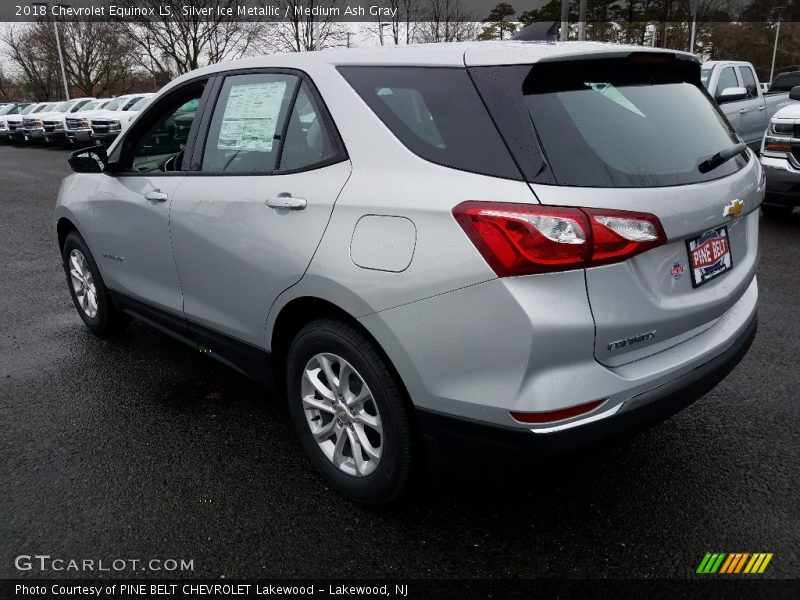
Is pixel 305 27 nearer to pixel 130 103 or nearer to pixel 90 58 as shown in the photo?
pixel 130 103

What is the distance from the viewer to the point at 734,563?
2.28 meters

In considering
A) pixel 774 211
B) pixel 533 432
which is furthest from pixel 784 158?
pixel 533 432

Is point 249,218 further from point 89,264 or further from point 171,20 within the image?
point 171,20

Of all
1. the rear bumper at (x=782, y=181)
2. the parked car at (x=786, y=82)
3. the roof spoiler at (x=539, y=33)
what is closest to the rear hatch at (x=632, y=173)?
the roof spoiler at (x=539, y=33)

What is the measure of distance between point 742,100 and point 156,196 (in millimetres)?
10620

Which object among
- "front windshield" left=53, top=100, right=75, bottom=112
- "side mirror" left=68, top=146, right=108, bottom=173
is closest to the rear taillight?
"side mirror" left=68, top=146, right=108, bottom=173

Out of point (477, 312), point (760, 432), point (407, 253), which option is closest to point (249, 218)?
point (407, 253)

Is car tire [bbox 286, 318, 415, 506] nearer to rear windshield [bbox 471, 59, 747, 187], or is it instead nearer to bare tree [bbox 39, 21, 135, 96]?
rear windshield [bbox 471, 59, 747, 187]

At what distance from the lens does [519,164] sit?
80.0 inches

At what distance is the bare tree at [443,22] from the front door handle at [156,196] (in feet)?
102

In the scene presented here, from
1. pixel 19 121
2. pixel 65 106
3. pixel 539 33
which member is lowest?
pixel 19 121

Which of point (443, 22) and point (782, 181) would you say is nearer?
point (782, 181)

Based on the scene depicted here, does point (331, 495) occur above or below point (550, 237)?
below

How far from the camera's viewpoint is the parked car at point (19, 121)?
95.2 ft
